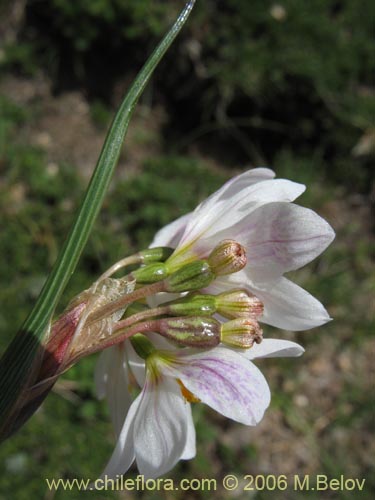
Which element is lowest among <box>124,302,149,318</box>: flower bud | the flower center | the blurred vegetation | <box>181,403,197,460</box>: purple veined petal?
<box>181,403,197,460</box>: purple veined petal

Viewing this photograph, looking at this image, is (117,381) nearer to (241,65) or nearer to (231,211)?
(231,211)

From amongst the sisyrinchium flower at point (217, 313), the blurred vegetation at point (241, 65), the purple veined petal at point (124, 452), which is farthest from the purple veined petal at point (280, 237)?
the blurred vegetation at point (241, 65)

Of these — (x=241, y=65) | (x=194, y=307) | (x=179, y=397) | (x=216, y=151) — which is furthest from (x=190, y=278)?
(x=216, y=151)

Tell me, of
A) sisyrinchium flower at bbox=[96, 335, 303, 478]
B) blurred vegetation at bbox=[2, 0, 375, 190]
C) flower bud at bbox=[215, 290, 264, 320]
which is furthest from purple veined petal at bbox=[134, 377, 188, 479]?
blurred vegetation at bbox=[2, 0, 375, 190]

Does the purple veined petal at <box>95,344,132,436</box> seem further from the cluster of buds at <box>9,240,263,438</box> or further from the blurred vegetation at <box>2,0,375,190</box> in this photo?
the blurred vegetation at <box>2,0,375,190</box>

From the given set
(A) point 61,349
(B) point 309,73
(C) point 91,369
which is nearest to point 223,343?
(A) point 61,349
